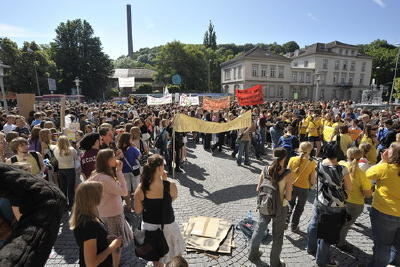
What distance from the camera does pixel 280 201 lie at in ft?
11.9

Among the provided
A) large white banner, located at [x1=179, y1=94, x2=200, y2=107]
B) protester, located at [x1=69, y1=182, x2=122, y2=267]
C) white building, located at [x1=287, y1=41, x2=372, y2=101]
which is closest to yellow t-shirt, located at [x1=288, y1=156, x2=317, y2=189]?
protester, located at [x1=69, y1=182, x2=122, y2=267]

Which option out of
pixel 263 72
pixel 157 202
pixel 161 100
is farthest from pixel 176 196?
pixel 263 72

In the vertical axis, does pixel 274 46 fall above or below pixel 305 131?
above

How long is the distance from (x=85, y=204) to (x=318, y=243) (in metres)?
3.49

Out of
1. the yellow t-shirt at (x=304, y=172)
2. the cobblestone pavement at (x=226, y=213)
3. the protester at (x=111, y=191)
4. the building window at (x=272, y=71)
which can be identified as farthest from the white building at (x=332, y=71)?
the protester at (x=111, y=191)

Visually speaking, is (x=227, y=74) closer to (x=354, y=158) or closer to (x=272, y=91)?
(x=272, y=91)

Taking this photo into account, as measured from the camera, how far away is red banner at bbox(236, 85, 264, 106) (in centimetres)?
1145

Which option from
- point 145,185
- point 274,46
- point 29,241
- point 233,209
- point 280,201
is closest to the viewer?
point 29,241

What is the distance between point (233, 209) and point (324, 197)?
2.48 meters

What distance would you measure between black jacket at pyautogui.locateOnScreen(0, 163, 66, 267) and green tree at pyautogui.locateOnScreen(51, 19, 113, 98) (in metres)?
52.2

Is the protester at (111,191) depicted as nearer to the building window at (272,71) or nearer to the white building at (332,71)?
the building window at (272,71)

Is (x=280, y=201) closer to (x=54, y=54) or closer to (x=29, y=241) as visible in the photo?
(x=29, y=241)

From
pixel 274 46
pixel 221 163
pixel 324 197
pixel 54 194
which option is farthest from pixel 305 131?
pixel 274 46

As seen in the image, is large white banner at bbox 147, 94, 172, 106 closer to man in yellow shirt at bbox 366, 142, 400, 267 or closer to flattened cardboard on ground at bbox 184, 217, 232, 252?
flattened cardboard on ground at bbox 184, 217, 232, 252
